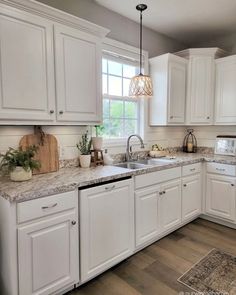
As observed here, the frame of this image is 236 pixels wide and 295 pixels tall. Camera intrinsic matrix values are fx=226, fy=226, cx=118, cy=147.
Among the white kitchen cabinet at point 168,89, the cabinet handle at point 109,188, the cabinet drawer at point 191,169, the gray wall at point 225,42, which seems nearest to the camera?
the cabinet handle at point 109,188

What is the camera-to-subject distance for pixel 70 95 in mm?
2039

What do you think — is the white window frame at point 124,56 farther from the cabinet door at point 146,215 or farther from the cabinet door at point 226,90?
the cabinet door at point 226,90

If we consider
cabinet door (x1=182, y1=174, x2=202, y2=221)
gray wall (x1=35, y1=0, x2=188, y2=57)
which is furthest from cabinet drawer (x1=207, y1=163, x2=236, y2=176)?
gray wall (x1=35, y1=0, x2=188, y2=57)

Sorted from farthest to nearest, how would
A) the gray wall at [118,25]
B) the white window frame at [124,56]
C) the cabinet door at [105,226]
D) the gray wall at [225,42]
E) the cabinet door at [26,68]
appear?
1. the gray wall at [225,42]
2. the white window frame at [124,56]
3. the gray wall at [118,25]
4. the cabinet door at [105,226]
5. the cabinet door at [26,68]

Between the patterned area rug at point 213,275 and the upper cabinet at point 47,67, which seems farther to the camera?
the patterned area rug at point 213,275

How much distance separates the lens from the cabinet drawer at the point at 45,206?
1451mm

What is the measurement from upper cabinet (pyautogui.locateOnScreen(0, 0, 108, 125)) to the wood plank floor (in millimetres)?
1422

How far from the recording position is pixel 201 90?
3268 mm

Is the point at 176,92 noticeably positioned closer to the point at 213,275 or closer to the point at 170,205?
the point at 170,205

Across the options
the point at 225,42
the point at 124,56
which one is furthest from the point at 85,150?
the point at 225,42

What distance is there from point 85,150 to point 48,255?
1115 mm

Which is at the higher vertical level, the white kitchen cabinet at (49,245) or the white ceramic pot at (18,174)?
the white ceramic pot at (18,174)

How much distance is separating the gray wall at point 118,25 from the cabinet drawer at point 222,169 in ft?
5.77

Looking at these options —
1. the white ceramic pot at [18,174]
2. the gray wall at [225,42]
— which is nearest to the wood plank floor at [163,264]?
the white ceramic pot at [18,174]
